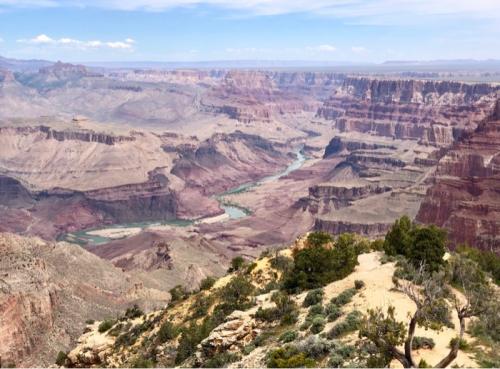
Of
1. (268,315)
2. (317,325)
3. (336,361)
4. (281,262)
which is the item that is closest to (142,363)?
(268,315)

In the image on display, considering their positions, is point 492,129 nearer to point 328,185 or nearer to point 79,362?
point 328,185

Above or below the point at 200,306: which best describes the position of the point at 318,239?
above

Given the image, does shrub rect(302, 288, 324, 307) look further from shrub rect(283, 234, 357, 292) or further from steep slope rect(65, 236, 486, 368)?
shrub rect(283, 234, 357, 292)

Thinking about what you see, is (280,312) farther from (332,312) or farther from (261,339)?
(332,312)

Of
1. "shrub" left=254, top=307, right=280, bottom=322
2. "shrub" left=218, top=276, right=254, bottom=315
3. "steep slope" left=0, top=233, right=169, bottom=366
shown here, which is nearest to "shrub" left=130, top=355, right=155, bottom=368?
"shrub" left=218, top=276, right=254, bottom=315

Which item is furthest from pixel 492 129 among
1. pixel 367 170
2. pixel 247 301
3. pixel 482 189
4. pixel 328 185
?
pixel 247 301

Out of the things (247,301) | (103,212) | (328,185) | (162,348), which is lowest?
(103,212)

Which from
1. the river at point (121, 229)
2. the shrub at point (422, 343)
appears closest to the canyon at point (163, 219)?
the river at point (121, 229)
